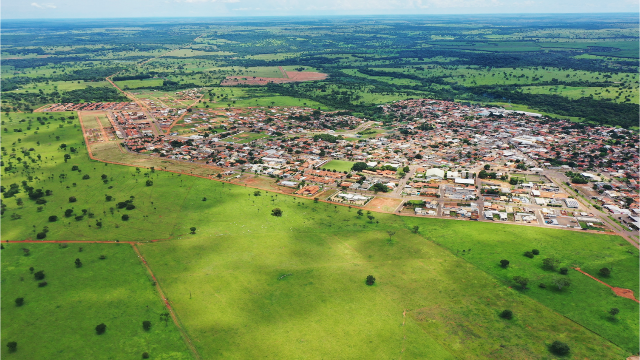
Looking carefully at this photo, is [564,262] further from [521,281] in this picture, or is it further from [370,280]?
[370,280]

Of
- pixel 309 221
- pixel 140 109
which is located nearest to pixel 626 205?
pixel 309 221

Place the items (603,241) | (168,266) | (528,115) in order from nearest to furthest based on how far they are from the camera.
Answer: (168,266) → (603,241) → (528,115)

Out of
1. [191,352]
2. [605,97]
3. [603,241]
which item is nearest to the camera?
[191,352]

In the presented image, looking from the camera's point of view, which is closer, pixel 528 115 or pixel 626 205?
pixel 626 205

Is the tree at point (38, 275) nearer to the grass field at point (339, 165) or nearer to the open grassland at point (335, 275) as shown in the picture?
the open grassland at point (335, 275)

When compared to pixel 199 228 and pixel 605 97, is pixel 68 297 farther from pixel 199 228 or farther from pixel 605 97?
pixel 605 97

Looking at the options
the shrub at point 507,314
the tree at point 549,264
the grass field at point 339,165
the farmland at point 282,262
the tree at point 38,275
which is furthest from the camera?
the grass field at point 339,165

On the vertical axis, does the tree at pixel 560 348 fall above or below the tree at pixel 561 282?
below

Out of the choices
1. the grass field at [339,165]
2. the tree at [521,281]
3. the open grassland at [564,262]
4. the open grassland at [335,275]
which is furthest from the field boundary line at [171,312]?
the grass field at [339,165]
